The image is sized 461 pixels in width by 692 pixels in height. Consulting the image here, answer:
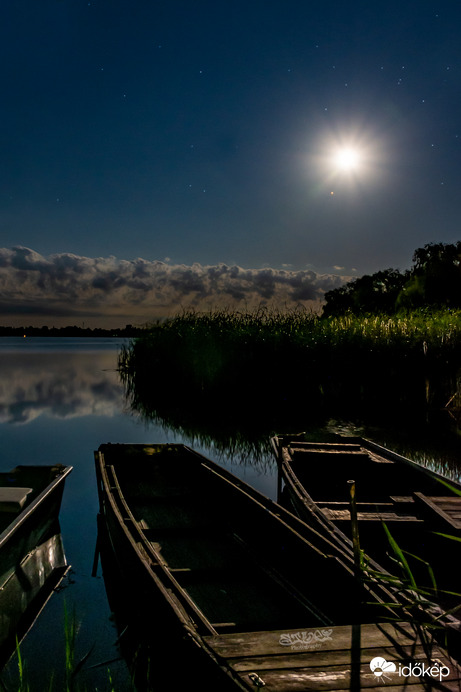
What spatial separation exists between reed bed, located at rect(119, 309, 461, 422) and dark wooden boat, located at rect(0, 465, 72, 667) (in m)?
11.5

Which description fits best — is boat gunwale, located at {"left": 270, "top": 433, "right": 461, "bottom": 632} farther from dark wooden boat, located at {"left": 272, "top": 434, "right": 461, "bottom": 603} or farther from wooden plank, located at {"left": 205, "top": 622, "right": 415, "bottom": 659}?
wooden plank, located at {"left": 205, "top": 622, "right": 415, "bottom": 659}

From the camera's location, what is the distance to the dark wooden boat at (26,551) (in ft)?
13.9

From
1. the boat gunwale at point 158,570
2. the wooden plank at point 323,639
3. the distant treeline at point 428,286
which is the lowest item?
the boat gunwale at point 158,570

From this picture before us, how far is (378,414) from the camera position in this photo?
16.4 meters

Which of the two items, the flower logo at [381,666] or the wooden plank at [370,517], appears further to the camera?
the wooden plank at [370,517]

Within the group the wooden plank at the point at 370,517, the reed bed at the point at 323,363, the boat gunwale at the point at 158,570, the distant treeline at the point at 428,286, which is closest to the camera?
the boat gunwale at the point at 158,570

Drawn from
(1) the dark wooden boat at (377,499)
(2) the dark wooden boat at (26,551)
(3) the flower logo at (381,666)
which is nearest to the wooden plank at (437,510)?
(1) the dark wooden boat at (377,499)

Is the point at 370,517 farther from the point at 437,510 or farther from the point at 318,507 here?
the point at 437,510

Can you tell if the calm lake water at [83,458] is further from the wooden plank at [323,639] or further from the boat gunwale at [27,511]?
the wooden plank at [323,639]

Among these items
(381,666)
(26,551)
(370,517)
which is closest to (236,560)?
(370,517)

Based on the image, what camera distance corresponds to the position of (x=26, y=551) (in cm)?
487

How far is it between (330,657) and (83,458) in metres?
11.2

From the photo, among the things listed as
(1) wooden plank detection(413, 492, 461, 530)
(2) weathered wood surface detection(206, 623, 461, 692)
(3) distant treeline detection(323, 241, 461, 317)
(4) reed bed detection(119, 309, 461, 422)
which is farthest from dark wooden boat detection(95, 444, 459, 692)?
(3) distant treeline detection(323, 241, 461, 317)

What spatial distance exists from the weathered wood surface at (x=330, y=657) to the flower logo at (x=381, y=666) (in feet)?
0.06
